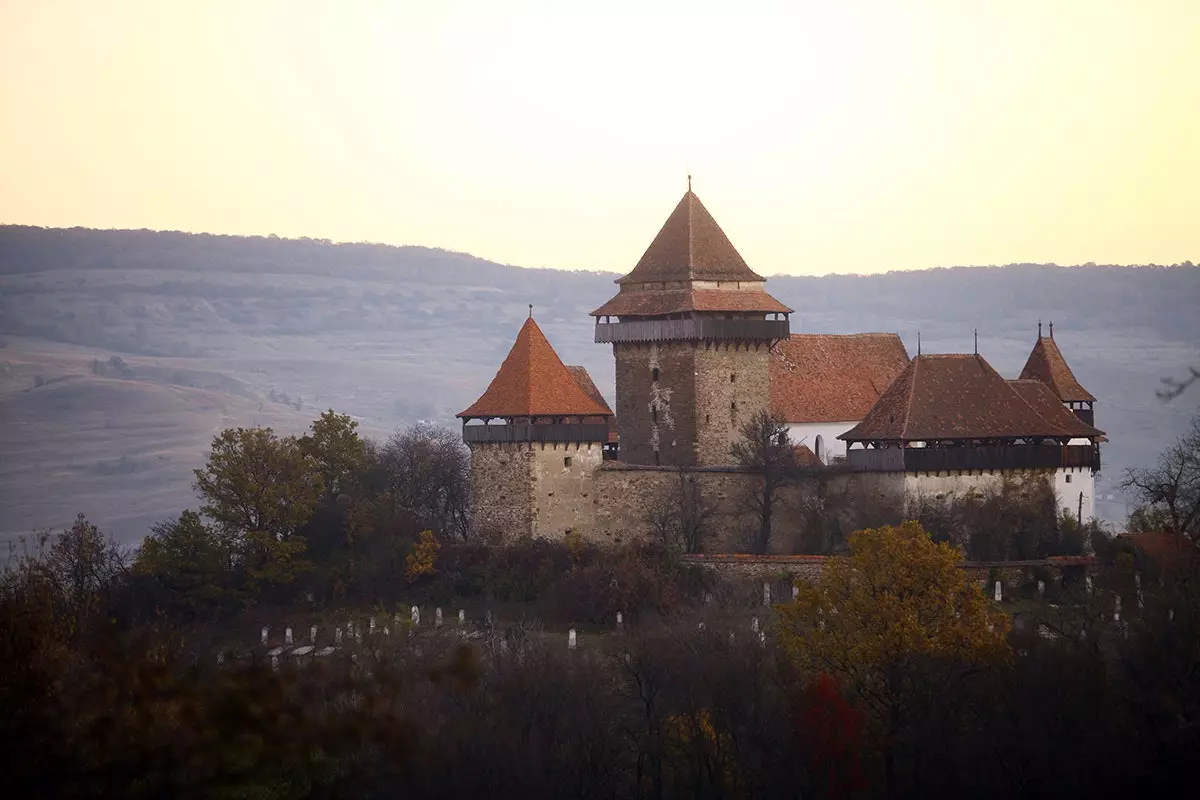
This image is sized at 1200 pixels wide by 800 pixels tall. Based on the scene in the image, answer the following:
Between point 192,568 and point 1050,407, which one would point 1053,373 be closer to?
point 1050,407

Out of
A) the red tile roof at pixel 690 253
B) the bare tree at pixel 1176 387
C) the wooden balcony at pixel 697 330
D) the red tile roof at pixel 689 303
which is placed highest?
the red tile roof at pixel 690 253

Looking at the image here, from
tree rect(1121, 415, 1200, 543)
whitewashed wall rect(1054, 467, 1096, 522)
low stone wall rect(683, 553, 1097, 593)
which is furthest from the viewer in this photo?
whitewashed wall rect(1054, 467, 1096, 522)

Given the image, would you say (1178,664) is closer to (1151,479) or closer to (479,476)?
(1151,479)

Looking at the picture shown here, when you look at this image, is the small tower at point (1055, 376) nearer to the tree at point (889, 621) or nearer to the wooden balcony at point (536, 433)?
the wooden balcony at point (536, 433)

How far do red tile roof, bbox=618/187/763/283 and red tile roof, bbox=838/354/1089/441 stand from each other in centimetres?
515

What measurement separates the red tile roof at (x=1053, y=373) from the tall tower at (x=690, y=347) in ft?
24.2

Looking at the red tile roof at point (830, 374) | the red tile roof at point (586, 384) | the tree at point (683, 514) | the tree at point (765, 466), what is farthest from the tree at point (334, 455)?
the red tile roof at point (830, 374)

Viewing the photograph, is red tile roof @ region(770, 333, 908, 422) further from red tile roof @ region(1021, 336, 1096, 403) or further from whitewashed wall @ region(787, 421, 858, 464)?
red tile roof @ region(1021, 336, 1096, 403)

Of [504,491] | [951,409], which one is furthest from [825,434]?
[504,491]

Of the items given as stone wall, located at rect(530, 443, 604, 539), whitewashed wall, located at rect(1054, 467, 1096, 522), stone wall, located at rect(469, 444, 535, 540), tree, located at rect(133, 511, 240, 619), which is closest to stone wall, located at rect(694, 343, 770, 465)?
stone wall, located at rect(530, 443, 604, 539)

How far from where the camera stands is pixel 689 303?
54844mm

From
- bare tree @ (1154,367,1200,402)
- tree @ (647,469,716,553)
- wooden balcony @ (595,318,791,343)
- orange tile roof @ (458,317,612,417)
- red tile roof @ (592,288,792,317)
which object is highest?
red tile roof @ (592,288,792,317)

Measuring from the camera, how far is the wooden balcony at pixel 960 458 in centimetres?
5116

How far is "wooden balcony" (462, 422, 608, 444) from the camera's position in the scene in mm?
51906
